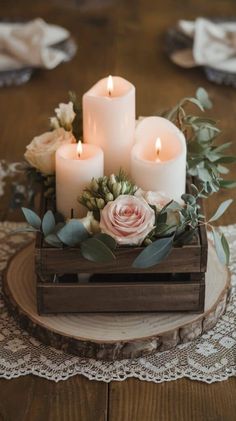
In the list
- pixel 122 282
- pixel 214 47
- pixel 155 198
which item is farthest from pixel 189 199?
pixel 214 47

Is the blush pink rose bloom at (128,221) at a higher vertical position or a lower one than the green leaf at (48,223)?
higher

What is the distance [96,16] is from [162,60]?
380 millimetres

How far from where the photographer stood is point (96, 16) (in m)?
2.57

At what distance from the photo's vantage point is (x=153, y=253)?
1.14 metres

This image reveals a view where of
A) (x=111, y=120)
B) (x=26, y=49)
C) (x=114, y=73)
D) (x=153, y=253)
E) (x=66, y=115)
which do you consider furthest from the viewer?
(x=114, y=73)

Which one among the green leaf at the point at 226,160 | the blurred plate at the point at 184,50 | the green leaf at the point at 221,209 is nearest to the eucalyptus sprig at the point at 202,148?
the green leaf at the point at 226,160

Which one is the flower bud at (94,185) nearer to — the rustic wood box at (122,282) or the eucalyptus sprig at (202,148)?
the rustic wood box at (122,282)

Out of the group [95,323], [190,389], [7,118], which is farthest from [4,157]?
[190,389]

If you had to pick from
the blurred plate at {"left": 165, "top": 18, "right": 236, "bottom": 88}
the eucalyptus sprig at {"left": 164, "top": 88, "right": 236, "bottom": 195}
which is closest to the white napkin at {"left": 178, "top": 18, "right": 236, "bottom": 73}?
the blurred plate at {"left": 165, "top": 18, "right": 236, "bottom": 88}

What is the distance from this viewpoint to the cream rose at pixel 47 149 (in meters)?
1.29

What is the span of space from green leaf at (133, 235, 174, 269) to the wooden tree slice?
4.5 inches

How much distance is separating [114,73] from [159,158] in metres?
1.00

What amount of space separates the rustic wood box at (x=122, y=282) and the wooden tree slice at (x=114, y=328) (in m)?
0.01

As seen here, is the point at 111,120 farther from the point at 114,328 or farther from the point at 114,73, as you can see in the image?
the point at 114,73
